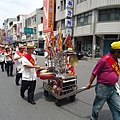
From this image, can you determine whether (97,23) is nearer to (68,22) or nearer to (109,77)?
(68,22)

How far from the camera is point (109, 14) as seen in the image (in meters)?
19.6

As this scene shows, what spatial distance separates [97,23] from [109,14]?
1.80 metres

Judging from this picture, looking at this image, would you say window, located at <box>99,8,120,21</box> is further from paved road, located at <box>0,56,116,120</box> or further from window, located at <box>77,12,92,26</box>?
paved road, located at <box>0,56,116,120</box>

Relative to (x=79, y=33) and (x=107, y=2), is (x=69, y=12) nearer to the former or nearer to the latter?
(x=79, y=33)

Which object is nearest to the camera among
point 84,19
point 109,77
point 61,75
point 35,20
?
point 109,77

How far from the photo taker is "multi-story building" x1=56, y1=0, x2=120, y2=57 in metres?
19.0

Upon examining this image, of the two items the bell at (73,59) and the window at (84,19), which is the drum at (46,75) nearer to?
the bell at (73,59)

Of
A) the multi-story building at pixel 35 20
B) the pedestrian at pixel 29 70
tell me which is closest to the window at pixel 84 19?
the multi-story building at pixel 35 20

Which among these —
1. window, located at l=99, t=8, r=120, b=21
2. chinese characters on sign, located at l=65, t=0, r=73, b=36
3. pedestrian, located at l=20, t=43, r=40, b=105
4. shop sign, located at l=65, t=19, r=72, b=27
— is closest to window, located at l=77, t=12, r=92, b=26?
chinese characters on sign, located at l=65, t=0, r=73, b=36

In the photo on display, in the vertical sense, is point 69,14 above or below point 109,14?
above

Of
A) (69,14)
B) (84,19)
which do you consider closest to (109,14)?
(84,19)

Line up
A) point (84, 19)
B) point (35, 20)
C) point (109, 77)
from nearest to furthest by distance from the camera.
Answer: point (109, 77)
point (84, 19)
point (35, 20)

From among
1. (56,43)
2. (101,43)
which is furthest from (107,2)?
(56,43)

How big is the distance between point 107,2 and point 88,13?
3.77 m
